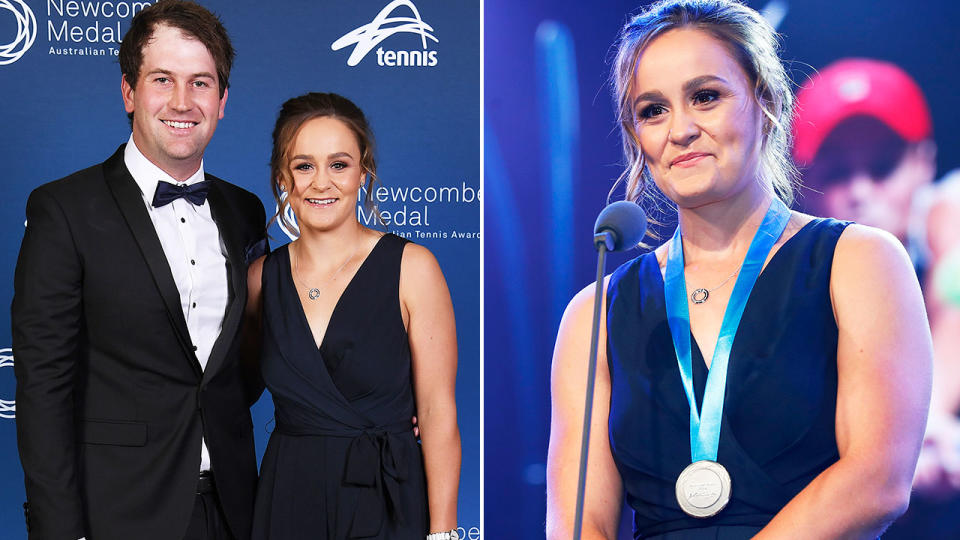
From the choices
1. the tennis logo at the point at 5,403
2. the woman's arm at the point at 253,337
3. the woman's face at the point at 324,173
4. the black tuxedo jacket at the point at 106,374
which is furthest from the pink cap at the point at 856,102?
the tennis logo at the point at 5,403

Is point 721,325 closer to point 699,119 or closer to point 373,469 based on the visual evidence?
point 699,119

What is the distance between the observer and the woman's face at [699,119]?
1.63m

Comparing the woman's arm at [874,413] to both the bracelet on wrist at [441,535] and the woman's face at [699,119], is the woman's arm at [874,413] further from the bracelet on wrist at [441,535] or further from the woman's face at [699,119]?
the bracelet on wrist at [441,535]

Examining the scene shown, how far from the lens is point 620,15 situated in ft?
14.3

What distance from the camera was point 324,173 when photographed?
103 inches

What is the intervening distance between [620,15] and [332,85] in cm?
143

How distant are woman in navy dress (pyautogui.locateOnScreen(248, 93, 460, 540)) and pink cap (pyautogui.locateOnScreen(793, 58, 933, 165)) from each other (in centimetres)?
234

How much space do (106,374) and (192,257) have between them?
1.27 ft

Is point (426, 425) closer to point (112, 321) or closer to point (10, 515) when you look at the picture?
point (112, 321)

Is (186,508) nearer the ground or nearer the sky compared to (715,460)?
nearer the ground

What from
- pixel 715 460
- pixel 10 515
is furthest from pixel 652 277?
pixel 10 515

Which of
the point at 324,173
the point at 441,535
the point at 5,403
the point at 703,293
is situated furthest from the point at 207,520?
the point at 5,403

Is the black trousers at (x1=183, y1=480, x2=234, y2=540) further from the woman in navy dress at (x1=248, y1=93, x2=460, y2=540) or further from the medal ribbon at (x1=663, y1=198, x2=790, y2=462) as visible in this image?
the medal ribbon at (x1=663, y1=198, x2=790, y2=462)

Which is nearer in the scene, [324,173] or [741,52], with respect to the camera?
[741,52]
